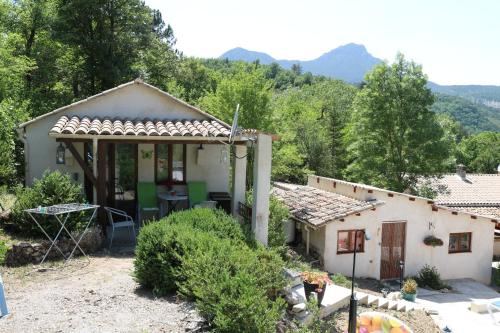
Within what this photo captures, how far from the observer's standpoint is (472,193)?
28.8 meters

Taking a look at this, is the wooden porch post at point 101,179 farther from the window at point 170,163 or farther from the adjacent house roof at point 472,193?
the adjacent house roof at point 472,193

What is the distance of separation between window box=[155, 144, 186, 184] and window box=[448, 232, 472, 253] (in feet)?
34.8

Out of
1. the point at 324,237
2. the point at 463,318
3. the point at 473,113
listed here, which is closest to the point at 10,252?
the point at 324,237

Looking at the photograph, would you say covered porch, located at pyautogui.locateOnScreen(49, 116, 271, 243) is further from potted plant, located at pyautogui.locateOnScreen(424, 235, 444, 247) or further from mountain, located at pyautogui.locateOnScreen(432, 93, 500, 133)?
mountain, located at pyautogui.locateOnScreen(432, 93, 500, 133)

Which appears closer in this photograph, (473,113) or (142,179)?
(142,179)

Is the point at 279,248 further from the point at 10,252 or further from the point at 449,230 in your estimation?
the point at 449,230

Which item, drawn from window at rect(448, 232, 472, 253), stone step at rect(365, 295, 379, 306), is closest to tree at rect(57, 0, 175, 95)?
window at rect(448, 232, 472, 253)

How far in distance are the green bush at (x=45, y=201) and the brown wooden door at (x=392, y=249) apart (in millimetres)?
10528

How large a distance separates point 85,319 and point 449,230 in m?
14.3

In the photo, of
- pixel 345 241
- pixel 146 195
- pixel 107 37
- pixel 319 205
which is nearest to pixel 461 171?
pixel 319 205

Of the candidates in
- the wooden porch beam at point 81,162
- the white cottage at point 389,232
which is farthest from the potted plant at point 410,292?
the wooden porch beam at point 81,162

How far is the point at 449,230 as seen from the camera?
16.6 m

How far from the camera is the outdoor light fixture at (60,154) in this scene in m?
12.0

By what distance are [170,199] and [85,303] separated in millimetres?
5166
